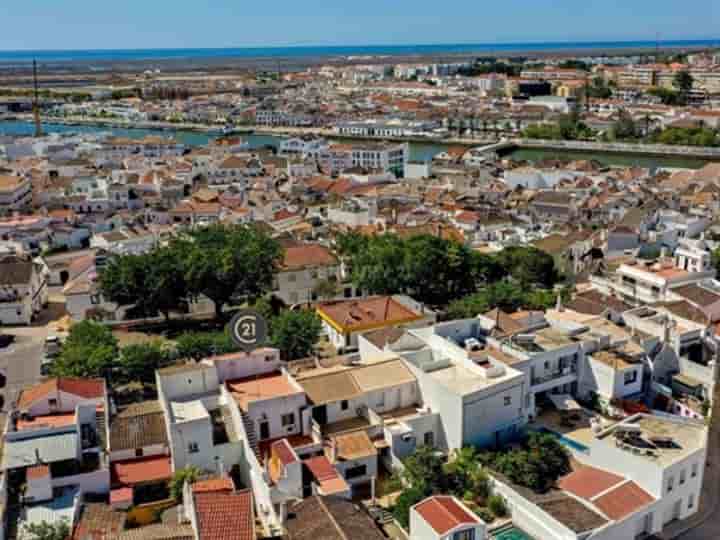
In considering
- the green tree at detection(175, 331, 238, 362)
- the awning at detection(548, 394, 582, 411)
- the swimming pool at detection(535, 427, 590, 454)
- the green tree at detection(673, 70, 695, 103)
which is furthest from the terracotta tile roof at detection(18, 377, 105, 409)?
the green tree at detection(673, 70, 695, 103)

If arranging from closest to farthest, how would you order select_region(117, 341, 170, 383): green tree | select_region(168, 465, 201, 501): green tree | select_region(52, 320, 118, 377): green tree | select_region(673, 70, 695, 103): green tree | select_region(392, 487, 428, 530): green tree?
1. select_region(392, 487, 428, 530): green tree
2. select_region(168, 465, 201, 501): green tree
3. select_region(52, 320, 118, 377): green tree
4. select_region(117, 341, 170, 383): green tree
5. select_region(673, 70, 695, 103): green tree

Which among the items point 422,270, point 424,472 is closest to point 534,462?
point 424,472

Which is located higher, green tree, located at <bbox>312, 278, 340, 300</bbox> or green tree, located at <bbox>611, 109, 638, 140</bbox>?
green tree, located at <bbox>611, 109, 638, 140</bbox>

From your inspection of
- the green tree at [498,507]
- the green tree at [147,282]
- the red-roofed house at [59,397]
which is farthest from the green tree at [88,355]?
the green tree at [498,507]

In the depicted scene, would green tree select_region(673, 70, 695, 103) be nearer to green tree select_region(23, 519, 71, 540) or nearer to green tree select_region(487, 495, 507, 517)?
green tree select_region(487, 495, 507, 517)

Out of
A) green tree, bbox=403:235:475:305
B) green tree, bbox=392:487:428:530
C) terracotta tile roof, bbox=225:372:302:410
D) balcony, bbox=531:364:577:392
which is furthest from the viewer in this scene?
green tree, bbox=403:235:475:305

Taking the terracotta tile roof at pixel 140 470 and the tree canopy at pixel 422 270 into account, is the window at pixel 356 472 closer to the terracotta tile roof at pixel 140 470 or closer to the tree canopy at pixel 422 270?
the terracotta tile roof at pixel 140 470

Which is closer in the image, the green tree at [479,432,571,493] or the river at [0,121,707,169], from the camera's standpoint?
the green tree at [479,432,571,493]

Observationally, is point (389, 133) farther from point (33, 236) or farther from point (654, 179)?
point (33, 236)
